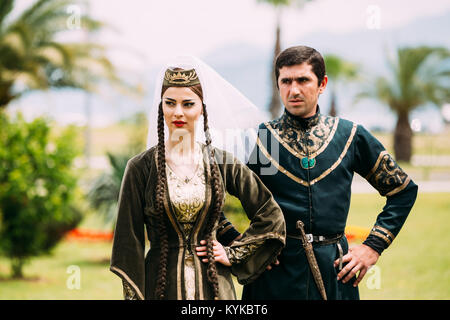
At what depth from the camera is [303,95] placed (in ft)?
9.40

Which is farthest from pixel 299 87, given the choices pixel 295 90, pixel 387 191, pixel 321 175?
pixel 387 191

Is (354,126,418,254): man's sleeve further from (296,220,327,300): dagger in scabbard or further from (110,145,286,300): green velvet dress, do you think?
(110,145,286,300): green velvet dress

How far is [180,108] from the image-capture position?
2619mm

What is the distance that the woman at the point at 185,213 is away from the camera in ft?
8.50

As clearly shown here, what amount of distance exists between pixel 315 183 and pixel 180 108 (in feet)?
2.81

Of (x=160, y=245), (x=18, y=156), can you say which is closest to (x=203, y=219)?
(x=160, y=245)

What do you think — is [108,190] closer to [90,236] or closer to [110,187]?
[110,187]

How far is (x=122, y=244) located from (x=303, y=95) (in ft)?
4.06

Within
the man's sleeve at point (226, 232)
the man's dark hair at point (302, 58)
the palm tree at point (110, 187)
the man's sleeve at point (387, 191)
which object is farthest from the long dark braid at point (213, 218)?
the palm tree at point (110, 187)

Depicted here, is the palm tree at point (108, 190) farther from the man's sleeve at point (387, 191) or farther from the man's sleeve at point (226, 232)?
the man's sleeve at point (387, 191)

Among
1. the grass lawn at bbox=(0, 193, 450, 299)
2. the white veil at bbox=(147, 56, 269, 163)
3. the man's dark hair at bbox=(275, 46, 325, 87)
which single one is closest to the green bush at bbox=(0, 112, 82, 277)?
the grass lawn at bbox=(0, 193, 450, 299)

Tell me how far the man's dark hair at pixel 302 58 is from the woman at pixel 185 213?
0.40 m

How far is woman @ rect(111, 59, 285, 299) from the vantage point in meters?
2.59
